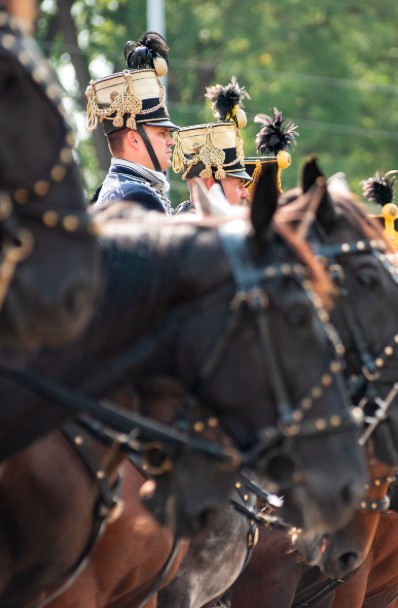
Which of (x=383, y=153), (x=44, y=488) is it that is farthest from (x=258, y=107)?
(x=44, y=488)

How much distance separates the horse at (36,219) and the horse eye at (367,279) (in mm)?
1828

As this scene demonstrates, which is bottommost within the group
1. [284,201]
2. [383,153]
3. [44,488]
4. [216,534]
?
[383,153]

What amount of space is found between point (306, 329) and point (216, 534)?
223 cm

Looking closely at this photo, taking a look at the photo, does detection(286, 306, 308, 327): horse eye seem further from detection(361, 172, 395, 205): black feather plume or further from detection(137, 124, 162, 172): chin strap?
detection(361, 172, 395, 205): black feather plume

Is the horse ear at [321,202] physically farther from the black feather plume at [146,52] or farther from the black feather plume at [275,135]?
the black feather plume at [275,135]

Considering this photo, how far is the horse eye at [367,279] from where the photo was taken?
18.1 feet

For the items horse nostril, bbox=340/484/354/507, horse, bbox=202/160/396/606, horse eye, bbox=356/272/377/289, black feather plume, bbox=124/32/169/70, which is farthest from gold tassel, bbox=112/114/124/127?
horse nostril, bbox=340/484/354/507

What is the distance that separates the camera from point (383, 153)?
26969 mm

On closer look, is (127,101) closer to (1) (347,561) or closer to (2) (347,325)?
(2) (347,325)

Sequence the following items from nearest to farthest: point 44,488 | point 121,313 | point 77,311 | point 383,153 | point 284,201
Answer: point 77,311 → point 121,313 → point 44,488 → point 284,201 → point 383,153

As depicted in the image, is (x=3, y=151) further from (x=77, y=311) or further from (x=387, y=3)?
(x=387, y=3)

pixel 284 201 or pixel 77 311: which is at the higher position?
pixel 77 311

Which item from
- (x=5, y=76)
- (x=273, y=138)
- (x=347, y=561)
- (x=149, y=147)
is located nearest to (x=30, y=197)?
(x=5, y=76)

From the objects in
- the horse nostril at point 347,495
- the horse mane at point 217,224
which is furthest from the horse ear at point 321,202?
the horse nostril at point 347,495
